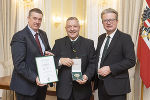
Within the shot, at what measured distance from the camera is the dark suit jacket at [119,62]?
216 cm

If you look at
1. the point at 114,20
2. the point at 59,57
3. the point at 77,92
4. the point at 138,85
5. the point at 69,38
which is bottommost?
the point at 138,85

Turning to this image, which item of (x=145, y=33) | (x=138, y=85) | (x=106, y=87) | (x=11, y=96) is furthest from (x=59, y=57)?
(x=11, y=96)

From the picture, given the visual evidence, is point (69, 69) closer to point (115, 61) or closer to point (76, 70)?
point (76, 70)

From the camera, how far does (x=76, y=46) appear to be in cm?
237

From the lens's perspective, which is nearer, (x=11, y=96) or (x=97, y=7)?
(x=97, y=7)

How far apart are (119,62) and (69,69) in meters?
0.62

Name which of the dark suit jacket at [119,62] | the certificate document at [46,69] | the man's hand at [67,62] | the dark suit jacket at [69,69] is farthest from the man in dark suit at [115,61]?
the certificate document at [46,69]

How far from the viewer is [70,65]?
89.4 inches

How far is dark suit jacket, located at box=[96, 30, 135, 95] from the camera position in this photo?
216 centimetres

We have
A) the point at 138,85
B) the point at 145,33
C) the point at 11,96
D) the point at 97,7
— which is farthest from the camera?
the point at 11,96

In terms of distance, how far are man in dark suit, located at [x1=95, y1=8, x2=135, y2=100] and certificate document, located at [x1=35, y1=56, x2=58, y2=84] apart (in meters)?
0.57

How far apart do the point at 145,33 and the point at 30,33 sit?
1781mm

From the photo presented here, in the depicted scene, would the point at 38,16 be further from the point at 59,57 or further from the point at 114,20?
the point at 114,20

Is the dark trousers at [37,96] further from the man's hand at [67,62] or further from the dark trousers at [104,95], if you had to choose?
the dark trousers at [104,95]
